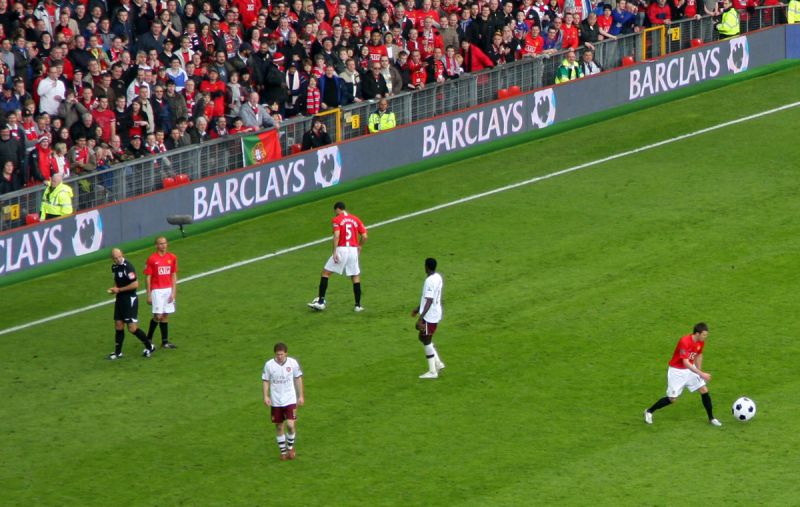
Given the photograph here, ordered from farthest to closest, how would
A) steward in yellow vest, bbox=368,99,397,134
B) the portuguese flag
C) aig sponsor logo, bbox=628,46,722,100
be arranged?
→ aig sponsor logo, bbox=628,46,722,100 < steward in yellow vest, bbox=368,99,397,134 < the portuguese flag

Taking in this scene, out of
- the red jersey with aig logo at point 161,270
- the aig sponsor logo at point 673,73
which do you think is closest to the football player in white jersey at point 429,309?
the red jersey with aig logo at point 161,270

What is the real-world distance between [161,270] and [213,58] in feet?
32.2

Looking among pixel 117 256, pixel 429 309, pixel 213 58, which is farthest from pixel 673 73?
pixel 117 256

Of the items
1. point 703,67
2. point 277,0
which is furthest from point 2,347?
point 703,67

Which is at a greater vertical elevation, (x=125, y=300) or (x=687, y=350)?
(x=125, y=300)

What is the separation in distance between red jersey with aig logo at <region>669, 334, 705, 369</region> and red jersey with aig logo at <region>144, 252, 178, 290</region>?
26.3ft

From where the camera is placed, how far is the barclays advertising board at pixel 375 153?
28.0 metres

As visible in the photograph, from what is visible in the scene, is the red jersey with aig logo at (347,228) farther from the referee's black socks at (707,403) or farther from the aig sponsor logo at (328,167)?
the aig sponsor logo at (328,167)

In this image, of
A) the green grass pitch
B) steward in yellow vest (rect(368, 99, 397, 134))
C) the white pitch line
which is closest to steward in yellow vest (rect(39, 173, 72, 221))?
the green grass pitch

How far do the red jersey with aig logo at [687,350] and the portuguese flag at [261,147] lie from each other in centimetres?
1338

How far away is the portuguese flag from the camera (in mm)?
30672

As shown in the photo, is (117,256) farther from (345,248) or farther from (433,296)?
(433,296)

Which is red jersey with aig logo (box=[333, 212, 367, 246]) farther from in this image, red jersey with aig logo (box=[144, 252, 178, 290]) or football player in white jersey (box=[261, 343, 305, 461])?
football player in white jersey (box=[261, 343, 305, 461])

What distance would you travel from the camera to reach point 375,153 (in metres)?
33.0
